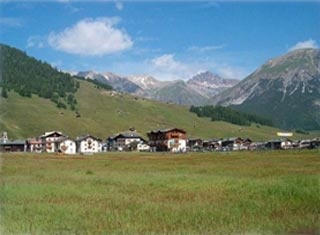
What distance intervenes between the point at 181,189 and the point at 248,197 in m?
5.37

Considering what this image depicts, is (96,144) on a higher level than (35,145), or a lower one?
lower

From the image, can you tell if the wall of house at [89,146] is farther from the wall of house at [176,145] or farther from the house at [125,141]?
the wall of house at [176,145]

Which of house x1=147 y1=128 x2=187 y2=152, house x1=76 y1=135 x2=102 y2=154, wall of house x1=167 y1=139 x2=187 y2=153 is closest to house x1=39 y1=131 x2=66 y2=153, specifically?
house x1=76 y1=135 x2=102 y2=154

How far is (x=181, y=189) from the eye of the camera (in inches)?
1126

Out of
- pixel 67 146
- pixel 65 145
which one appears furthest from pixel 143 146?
pixel 65 145

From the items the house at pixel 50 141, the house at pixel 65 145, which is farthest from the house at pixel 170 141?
the house at pixel 50 141

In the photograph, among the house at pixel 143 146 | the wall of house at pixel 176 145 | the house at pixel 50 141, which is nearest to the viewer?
the wall of house at pixel 176 145

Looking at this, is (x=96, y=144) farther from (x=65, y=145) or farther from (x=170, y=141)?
(x=170, y=141)

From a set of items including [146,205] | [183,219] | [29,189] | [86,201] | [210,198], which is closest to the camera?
[183,219]

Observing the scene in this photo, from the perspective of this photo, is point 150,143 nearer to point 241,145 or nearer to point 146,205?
point 241,145

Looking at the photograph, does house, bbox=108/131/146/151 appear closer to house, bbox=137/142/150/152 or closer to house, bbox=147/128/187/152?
house, bbox=137/142/150/152

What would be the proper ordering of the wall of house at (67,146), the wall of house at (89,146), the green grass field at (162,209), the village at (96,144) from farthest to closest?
the wall of house at (89,146)
the village at (96,144)
the wall of house at (67,146)
the green grass field at (162,209)

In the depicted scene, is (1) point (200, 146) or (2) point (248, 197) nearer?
(2) point (248, 197)

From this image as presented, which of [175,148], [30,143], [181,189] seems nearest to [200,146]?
[175,148]
